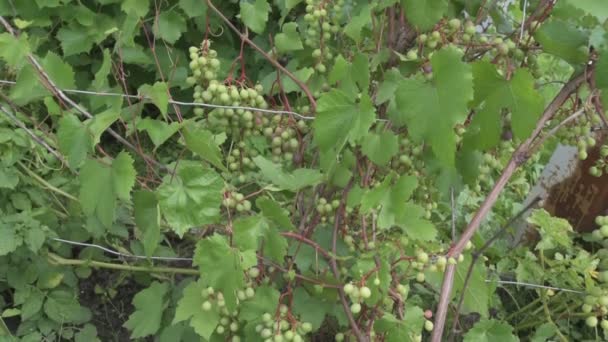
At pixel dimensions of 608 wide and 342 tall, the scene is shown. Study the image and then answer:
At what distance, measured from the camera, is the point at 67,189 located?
1855mm

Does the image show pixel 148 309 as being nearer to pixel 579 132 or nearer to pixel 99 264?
pixel 99 264

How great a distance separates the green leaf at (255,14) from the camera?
1.42 meters

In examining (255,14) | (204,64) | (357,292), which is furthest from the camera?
(255,14)

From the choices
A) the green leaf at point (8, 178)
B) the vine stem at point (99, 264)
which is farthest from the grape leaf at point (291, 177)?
the green leaf at point (8, 178)

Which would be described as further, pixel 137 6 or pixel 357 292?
pixel 137 6

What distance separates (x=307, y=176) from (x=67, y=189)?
38.9 inches

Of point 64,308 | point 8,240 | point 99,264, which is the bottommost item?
point 64,308

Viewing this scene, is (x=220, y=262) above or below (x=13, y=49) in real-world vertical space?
below

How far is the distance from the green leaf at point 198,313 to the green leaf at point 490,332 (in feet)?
1.72

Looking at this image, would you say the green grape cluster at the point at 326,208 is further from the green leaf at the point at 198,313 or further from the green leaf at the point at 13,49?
the green leaf at the point at 13,49

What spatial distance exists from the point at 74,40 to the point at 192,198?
1671 mm

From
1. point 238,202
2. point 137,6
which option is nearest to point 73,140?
point 238,202

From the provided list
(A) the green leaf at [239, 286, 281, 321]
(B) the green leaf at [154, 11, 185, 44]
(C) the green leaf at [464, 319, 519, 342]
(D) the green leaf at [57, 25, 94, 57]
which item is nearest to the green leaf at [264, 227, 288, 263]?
(A) the green leaf at [239, 286, 281, 321]

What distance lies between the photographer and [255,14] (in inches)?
56.3
